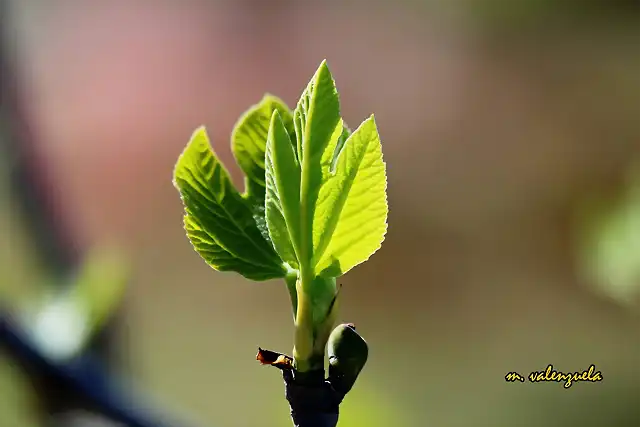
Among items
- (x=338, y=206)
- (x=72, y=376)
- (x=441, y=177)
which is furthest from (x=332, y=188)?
(x=441, y=177)

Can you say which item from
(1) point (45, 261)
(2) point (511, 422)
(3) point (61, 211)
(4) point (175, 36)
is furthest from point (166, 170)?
(2) point (511, 422)

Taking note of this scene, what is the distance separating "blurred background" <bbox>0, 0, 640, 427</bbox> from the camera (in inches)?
48.7

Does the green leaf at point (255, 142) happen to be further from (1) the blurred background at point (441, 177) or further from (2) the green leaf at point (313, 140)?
A: (1) the blurred background at point (441, 177)

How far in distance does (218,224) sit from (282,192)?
34 mm

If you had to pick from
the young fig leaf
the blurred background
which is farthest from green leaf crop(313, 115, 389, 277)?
the blurred background

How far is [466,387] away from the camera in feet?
4.15

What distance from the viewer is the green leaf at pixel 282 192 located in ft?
0.68

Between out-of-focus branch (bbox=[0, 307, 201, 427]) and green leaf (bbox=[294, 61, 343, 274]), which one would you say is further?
out-of-focus branch (bbox=[0, 307, 201, 427])

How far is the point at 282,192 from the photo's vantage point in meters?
0.21

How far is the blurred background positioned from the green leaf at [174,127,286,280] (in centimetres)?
99

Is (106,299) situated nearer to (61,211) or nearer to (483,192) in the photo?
(61,211)

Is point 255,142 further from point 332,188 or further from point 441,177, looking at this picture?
point 441,177

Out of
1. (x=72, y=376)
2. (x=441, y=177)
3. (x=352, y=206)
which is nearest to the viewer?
(x=352, y=206)

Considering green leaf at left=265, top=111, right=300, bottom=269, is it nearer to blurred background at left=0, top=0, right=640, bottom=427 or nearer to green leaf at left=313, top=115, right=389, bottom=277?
green leaf at left=313, top=115, right=389, bottom=277
